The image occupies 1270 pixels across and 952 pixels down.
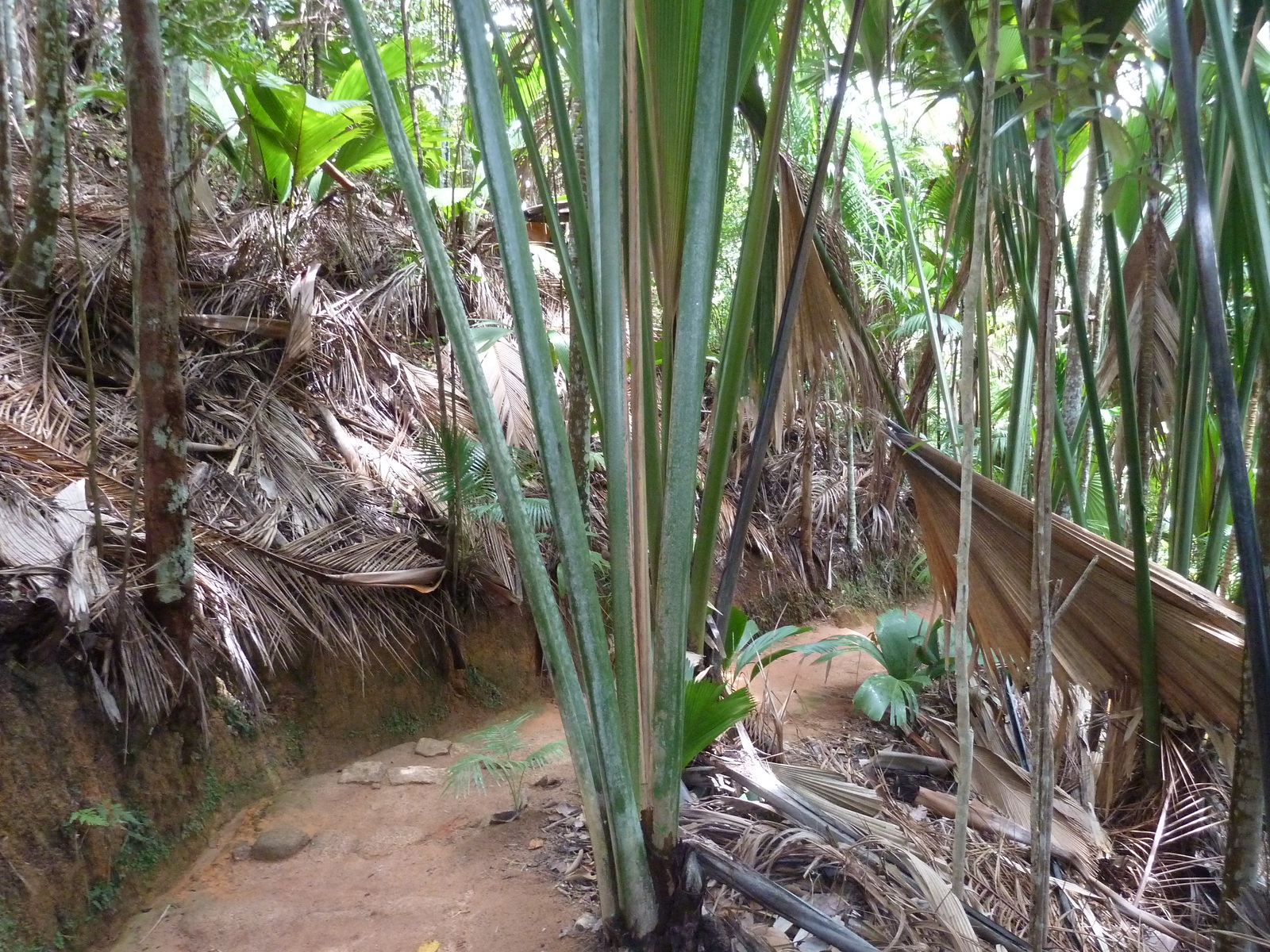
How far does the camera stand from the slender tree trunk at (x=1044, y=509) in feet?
5.26

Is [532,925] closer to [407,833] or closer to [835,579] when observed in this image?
[407,833]

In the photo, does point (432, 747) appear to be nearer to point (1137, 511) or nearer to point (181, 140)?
point (1137, 511)

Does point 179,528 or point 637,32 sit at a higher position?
point 637,32

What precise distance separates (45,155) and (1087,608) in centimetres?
402

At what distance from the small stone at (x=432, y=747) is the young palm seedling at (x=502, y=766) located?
1.06 feet

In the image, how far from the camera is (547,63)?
1855 millimetres

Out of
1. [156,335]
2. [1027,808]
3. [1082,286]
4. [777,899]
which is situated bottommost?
[1027,808]

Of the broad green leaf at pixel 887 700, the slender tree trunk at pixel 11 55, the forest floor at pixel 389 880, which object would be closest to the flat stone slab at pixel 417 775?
the forest floor at pixel 389 880

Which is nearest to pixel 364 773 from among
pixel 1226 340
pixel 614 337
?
pixel 614 337

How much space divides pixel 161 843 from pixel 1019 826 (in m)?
2.52

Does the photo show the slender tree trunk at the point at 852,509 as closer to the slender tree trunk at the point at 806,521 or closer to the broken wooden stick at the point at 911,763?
the slender tree trunk at the point at 806,521

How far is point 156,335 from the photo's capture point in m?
2.44

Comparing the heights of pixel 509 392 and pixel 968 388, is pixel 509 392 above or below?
below

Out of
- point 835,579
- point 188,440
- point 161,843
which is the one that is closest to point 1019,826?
point 161,843
